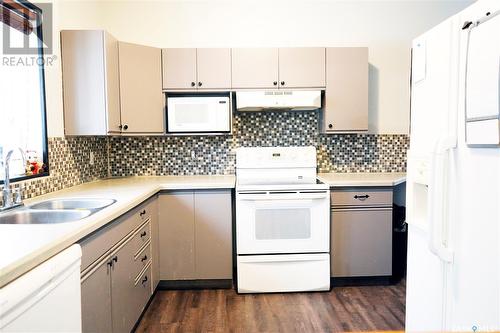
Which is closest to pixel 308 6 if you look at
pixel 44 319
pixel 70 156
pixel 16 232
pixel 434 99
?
pixel 434 99

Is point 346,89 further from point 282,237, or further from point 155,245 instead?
point 155,245

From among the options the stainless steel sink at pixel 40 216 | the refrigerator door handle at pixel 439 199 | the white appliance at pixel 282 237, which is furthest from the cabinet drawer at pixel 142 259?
the refrigerator door handle at pixel 439 199

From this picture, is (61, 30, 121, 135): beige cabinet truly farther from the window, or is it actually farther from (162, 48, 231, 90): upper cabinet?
(162, 48, 231, 90): upper cabinet

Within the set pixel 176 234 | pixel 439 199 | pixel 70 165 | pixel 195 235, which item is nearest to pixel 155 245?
pixel 176 234

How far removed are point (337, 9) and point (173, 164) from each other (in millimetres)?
2146

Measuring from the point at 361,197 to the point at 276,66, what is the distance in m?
1.30

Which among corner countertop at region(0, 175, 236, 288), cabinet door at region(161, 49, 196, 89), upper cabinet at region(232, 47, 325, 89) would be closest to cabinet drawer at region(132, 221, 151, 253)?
corner countertop at region(0, 175, 236, 288)

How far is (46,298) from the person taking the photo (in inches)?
39.4

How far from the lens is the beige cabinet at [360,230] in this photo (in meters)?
2.66

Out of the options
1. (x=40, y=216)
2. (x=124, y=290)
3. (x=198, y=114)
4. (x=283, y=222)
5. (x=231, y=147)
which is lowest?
(x=124, y=290)

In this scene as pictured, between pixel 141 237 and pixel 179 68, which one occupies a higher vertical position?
pixel 179 68

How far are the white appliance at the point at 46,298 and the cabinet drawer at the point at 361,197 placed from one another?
76.9 inches

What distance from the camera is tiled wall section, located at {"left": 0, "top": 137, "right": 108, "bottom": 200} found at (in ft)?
6.95

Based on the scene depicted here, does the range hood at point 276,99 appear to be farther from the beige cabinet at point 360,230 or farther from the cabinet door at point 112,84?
the cabinet door at point 112,84
